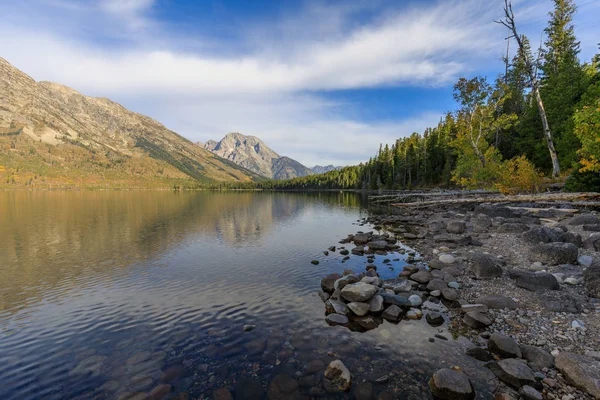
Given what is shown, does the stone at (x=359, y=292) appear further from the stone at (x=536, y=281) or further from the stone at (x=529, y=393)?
the stone at (x=536, y=281)

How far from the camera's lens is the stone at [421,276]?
16047 mm

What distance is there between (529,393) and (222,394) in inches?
342

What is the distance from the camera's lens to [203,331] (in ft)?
38.7

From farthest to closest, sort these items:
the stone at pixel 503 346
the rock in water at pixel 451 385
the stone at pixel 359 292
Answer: the stone at pixel 359 292 → the stone at pixel 503 346 → the rock in water at pixel 451 385

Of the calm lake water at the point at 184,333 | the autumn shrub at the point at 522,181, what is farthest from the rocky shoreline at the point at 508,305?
the autumn shrub at the point at 522,181

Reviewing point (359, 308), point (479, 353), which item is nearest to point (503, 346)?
point (479, 353)

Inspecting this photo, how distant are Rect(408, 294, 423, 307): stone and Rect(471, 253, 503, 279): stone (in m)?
4.76

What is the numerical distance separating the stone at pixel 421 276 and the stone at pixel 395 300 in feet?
11.0

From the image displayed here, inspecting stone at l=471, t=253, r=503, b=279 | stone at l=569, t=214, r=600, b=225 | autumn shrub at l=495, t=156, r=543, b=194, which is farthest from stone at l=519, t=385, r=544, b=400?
autumn shrub at l=495, t=156, r=543, b=194

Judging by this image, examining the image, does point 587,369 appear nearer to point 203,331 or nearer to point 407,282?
point 407,282

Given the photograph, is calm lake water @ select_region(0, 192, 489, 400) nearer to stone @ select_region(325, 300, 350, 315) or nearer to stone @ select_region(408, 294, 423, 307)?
stone @ select_region(325, 300, 350, 315)

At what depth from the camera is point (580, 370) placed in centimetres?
723

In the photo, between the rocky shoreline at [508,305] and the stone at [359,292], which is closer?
the rocky shoreline at [508,305]

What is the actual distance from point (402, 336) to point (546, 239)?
13.7 m
